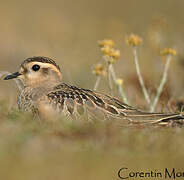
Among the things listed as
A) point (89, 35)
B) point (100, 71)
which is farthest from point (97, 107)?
point (89, 35)

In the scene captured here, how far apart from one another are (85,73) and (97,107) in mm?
8093

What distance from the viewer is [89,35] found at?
23.1 m

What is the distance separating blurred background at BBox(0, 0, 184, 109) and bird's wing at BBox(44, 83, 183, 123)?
2.55 metres

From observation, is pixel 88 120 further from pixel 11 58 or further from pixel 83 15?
pixel 83 15

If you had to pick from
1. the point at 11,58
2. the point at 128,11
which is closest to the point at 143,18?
the point at 128,11

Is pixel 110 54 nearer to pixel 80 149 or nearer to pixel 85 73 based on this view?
pixel 80 149

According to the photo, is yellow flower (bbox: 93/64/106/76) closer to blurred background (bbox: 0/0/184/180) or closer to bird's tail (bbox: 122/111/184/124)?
blurred background (bbox: 0/0/184/180)

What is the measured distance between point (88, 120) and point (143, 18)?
1881 cm

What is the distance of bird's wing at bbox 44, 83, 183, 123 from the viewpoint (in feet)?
31.1

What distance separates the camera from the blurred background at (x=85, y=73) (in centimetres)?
752

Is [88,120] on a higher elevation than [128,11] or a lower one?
lower

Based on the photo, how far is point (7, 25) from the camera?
2484 cm

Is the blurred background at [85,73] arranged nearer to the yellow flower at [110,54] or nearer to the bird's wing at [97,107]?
the bird's wing at [97,107]

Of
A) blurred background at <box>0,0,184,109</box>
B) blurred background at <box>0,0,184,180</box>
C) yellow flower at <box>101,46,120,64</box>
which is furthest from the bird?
blurred background at <box>0,0,184,109</box>
